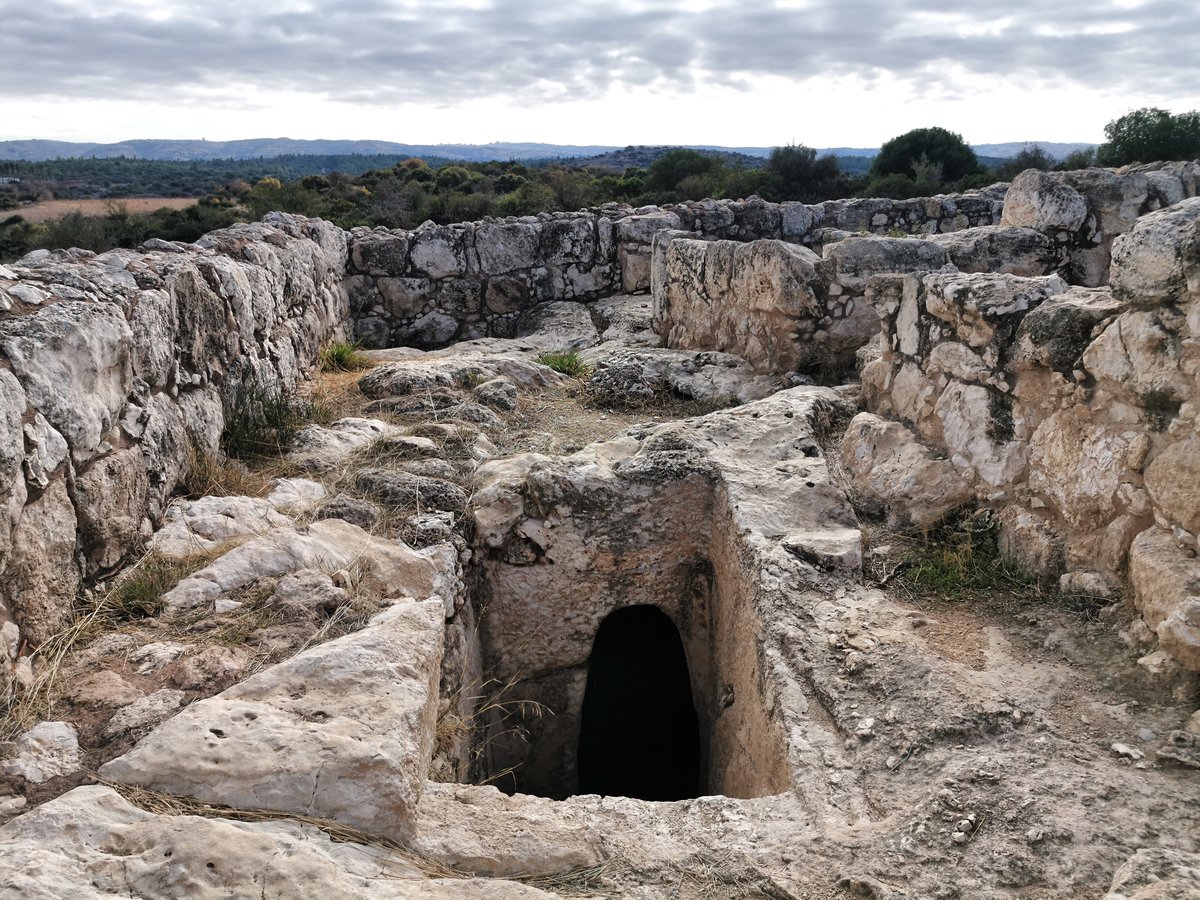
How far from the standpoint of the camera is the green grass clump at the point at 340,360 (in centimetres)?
699

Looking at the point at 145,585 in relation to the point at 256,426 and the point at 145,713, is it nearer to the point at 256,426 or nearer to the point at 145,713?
the point at 145,713

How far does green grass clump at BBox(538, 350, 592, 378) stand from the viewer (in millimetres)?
6816

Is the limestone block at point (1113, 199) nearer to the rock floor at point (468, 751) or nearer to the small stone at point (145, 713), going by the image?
the rock floor at point (468, 751)

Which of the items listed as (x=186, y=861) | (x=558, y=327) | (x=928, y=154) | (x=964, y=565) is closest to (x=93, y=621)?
(x=186, y=861)

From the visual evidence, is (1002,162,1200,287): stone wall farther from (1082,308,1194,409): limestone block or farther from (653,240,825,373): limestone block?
(1082,308,1194,409): limestone block

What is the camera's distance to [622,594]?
4.69 meters

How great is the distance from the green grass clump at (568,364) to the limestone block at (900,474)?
268 centimetres

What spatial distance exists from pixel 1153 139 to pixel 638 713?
67.8ft

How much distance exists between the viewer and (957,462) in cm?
394

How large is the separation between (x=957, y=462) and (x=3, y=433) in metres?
3.57

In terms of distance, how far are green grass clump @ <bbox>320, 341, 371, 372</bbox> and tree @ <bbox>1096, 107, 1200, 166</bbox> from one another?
18.2 m

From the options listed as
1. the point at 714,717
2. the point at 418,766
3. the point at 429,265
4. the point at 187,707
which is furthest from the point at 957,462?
the point at 429,265

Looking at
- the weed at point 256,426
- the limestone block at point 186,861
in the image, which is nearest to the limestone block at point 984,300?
the limestone block at point 186,861

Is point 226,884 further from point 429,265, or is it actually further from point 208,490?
point 429,265
